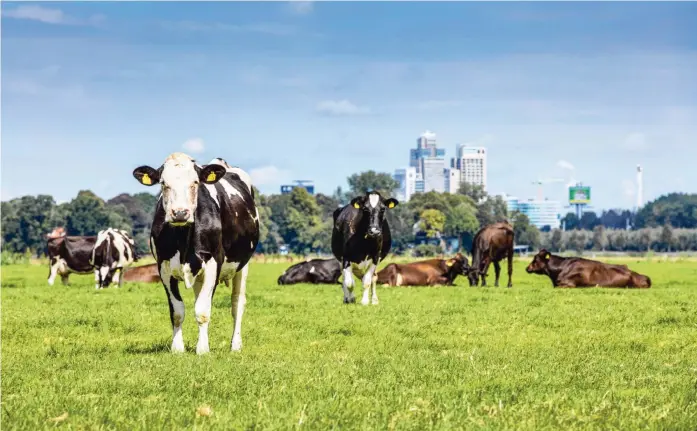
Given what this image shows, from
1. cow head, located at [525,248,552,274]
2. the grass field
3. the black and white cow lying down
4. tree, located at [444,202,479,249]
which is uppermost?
tree, located at [444,202,479,249]

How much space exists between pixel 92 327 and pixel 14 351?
2.80m

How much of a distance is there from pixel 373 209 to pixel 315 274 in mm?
13368

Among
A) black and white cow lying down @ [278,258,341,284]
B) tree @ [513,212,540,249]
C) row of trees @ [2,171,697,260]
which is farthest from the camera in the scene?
tree @ [513,212,540,249]

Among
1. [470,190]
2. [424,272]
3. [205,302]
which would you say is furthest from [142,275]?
[470,190]

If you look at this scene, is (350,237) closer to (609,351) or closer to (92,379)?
(609,351)

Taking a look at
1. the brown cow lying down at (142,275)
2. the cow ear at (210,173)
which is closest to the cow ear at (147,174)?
the cow ear at (210,173)

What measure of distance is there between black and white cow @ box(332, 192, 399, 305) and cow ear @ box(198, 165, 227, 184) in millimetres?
9493

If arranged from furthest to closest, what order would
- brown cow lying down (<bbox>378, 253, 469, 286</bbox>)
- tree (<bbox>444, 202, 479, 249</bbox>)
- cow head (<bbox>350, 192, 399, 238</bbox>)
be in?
tree (<bbox>444, 202, 479, 249</bbox>) < brown cow lying down (<bbox>378, 253, 469, 286</bbox>) < cow head (<bbox>350, 192, 399, 238</bbox>)

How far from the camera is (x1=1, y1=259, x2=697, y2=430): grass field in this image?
726 centimetres

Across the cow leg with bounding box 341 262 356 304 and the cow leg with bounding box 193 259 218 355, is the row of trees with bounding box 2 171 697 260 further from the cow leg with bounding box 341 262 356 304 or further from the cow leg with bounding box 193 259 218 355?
the cow leg with bounding box 193 259 218 355

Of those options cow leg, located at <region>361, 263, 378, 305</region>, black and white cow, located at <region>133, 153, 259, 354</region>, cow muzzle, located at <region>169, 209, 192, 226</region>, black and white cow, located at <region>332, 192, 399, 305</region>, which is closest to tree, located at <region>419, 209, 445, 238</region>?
black and white cow, located at <region>332, 192, 399, 305</region>

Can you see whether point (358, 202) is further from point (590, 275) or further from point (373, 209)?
point (590, 275)

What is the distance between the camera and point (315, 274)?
34.2 metres

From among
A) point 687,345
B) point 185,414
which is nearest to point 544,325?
point 687,345
